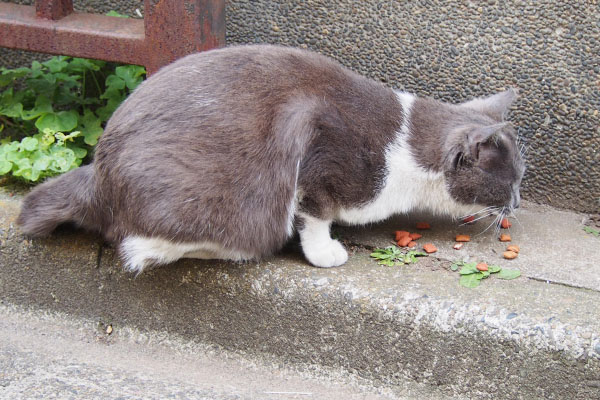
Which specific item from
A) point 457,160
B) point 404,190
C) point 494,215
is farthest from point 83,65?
point 494,215

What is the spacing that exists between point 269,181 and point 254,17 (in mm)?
1058

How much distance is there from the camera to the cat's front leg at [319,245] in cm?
223

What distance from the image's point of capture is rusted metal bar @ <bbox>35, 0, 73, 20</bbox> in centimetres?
269

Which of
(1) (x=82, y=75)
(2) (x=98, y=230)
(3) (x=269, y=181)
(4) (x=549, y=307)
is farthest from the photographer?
(1) (x=82, y=75)

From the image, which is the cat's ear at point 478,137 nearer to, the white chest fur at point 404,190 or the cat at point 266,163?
the cat at point 266,163

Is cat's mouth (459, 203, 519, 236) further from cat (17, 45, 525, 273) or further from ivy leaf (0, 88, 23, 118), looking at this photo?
ivy leaf (0, 88, 23, 118)

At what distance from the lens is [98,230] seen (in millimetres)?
2293

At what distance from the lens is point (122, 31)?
2.63m

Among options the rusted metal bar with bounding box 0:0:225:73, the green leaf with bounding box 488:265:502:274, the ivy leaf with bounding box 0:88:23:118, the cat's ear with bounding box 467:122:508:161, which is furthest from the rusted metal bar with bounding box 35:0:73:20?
the green leaf with bounding box 488:265:502:274

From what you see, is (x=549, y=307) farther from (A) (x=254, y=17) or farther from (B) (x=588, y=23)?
(A) (x=254, y=17)

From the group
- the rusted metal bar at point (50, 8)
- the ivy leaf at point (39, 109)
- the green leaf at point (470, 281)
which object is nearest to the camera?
the green leaf at point (470, 281)

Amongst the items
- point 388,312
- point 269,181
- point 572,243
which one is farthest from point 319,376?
point 572,243

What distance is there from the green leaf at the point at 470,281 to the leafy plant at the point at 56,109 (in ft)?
4.93

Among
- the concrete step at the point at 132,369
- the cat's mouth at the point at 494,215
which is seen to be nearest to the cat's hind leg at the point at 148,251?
the concrete step at the point at 132,369
